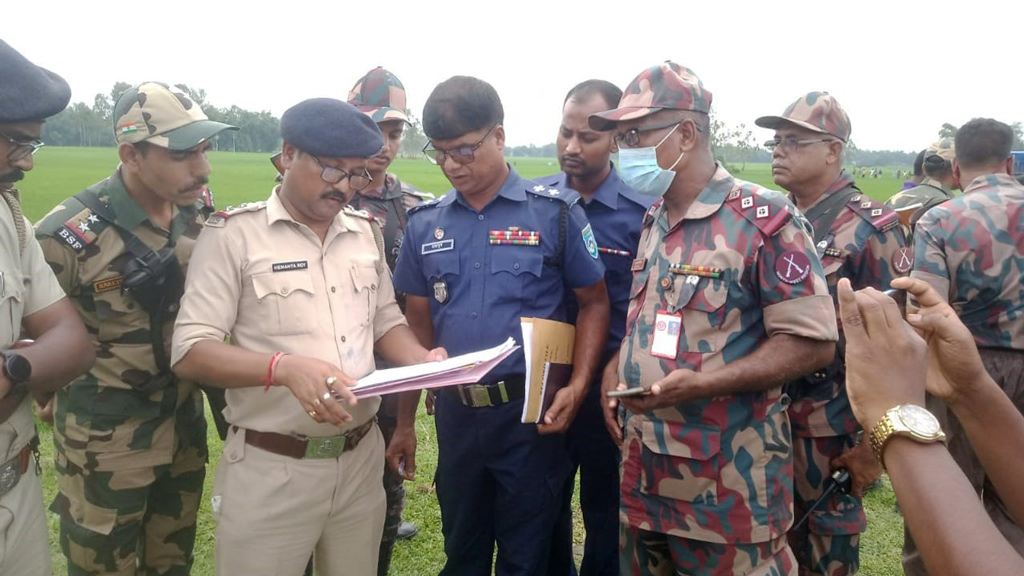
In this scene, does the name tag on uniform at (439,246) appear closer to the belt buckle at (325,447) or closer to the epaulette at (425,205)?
the epaulette at (425,205)

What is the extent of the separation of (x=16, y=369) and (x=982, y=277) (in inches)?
168

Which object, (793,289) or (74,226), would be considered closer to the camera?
(793,289)

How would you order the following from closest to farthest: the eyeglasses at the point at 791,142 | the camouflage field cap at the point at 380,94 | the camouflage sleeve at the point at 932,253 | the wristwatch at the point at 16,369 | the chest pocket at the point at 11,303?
1. the wristwatch at the point at 16,369
2. the chest pocket at the point at 11,303
3. the camouflage sleeve at the point at 932,253
4. the eyeglasses at the point at 791,142
5. the camouflage field cap at the point at 380,94

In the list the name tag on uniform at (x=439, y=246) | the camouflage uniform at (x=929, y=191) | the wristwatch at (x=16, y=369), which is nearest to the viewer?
the wristwatch at (x=16, y=369)

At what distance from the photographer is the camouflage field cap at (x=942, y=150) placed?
691cm

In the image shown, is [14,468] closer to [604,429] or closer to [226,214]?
[226,214]

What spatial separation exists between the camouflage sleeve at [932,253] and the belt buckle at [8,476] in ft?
13.4

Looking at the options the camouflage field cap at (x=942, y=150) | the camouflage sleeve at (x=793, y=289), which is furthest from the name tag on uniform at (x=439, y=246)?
the camouflage field cap at (x=942, y=150)

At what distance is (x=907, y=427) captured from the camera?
3.88 feet

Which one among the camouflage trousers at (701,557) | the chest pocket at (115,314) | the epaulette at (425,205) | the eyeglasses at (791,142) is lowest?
the camouflage trousers at (701,557)

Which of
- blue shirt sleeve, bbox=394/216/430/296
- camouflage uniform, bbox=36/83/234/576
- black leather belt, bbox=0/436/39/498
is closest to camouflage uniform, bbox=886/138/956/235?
blue shirt sleeve, bbox=394/216/430/296

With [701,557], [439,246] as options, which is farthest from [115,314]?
[701,557]

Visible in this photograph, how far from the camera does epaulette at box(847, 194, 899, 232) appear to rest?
3.43 metres

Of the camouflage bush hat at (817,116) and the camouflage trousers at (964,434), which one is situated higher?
the camouflage bush hat at (817,116)
